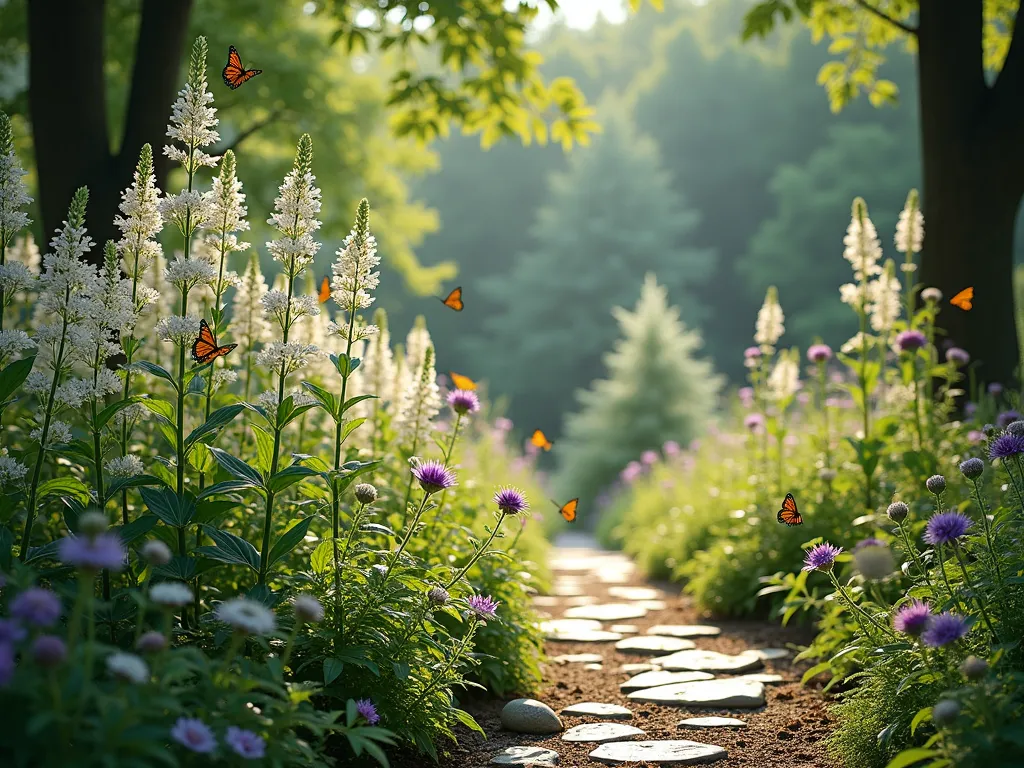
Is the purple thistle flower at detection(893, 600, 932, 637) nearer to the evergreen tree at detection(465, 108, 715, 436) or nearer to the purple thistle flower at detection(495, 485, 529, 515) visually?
the purple thistle flower at detection(495, 485, 529, 515)

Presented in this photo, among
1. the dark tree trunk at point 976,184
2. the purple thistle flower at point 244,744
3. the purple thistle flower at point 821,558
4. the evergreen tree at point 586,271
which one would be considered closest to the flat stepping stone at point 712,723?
the purple thistle flower at point 821,558

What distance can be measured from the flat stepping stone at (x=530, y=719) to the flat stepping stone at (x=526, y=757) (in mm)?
206

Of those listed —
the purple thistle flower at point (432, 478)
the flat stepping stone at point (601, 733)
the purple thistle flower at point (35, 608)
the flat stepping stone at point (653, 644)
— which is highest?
the purple thistle flower at point (432, 478)

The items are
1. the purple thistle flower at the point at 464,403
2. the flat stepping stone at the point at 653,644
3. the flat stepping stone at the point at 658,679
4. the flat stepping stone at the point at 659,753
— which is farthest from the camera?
the flat stepping stone at the point at 653,644

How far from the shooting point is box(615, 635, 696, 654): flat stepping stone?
423cm

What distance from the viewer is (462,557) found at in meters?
3.45

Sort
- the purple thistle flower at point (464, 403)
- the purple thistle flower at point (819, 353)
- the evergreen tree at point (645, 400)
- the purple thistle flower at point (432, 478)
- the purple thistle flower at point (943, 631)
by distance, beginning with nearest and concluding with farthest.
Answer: the purple thistle flower at point (943, 631) → the purple thistle flower at point (432, 478) → the purple thistle flower at point (464, 403) → the purple thistle flower at point (819, 353) → the evergreen tree at point (645, 400)

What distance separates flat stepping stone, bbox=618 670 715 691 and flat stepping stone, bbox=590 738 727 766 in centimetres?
Result: 73

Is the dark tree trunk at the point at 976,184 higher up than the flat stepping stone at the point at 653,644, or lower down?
higher up

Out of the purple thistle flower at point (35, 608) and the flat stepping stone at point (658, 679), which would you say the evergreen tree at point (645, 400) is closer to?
the flat stepping stone at point (658, 679)

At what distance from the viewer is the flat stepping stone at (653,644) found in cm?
423

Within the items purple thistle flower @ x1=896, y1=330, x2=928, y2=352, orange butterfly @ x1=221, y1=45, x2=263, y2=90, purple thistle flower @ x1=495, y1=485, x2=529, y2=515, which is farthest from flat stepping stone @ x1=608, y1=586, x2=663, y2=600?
orange butterfly @ x1=221, y1=45, x2=263, y2=90

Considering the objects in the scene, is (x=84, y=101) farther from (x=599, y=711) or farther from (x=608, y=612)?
(x=608, y=612)

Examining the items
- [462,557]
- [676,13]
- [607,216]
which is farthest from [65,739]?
[676,13]
